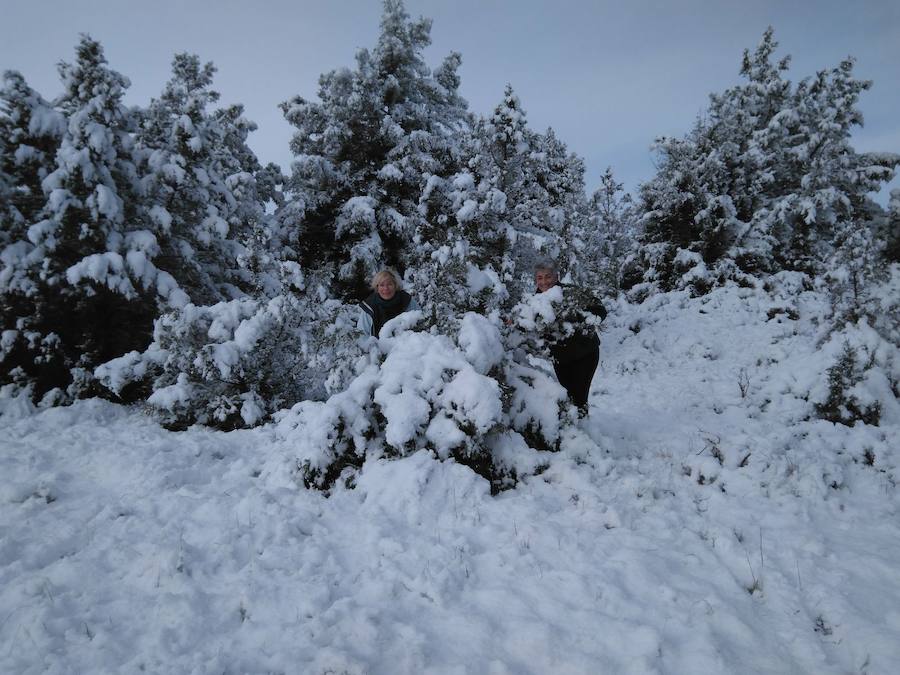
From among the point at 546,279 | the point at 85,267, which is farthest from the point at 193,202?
the point at 546,279

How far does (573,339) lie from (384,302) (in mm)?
2782

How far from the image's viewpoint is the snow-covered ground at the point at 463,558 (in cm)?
245

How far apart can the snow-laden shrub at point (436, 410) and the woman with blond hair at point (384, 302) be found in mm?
1135

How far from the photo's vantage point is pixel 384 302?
646 centimetres

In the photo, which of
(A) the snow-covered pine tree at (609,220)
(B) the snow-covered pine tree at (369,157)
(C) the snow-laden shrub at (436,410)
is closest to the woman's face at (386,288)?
(C) the snow-laden shrub at (436,410)

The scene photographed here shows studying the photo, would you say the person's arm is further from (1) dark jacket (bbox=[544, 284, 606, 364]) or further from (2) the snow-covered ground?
(1) dark jacket (bbox=[544, 284, 606, 364])

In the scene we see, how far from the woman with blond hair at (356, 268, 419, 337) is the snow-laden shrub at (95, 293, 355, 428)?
0.35m

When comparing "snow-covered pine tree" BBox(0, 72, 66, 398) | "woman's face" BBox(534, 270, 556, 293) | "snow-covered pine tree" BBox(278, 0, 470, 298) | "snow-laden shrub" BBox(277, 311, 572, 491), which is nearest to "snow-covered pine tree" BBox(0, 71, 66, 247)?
"snow-covered pine tree" BBox(0, 72, 66, 398)

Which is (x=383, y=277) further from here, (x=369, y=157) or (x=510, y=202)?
(x=369, y=157)

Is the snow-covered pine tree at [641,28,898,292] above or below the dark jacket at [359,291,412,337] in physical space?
above

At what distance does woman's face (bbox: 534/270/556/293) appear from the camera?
550 centimetres

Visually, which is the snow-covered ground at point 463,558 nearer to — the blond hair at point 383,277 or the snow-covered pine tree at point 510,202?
the blond hair at point 383,277

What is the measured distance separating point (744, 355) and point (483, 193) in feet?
24.5

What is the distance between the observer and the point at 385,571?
312 cm
